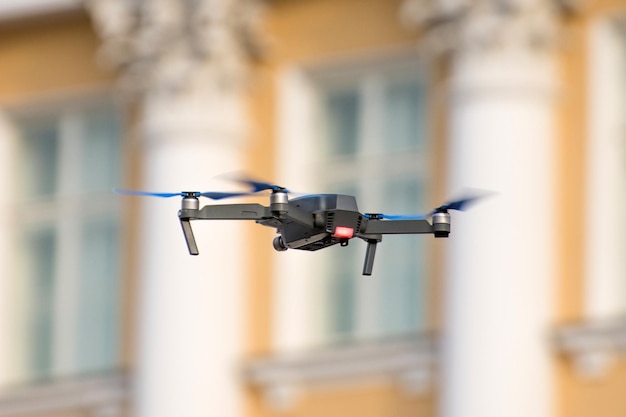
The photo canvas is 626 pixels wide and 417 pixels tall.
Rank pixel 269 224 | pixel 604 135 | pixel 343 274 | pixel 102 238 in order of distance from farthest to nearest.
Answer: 1. pixel 102 238
2. pixel 343 274
3. pixel 604 135
4. pixel 269 224

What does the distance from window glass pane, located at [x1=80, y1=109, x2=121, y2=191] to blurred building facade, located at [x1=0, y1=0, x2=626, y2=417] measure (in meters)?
0.02

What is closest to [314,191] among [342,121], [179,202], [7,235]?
[342,121]

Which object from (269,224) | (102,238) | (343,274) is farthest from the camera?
(102,238)

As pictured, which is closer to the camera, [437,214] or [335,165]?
[437,214]

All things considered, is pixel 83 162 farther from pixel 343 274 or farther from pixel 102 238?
pixel 343 274

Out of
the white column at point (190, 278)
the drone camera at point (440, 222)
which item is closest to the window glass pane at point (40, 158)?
the white column at point (190, 278)

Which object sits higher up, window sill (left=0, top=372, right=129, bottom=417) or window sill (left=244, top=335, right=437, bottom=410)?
window sill (left=244, top=335, right=437, bottom=410)

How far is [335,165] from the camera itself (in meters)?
21.2

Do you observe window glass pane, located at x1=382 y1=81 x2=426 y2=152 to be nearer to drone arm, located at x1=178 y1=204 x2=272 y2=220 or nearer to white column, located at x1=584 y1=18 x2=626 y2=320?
white column, located at x1=584 y1=18 x2=626 y2=320

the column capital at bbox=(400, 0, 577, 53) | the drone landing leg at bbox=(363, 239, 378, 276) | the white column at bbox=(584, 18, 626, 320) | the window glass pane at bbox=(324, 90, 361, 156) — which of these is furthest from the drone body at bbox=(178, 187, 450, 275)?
the window glass pane at bbox=(324, 90, 361, 156)

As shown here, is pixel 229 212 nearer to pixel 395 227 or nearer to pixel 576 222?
pixel 395 227

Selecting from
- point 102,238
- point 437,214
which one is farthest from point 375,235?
point 102,238

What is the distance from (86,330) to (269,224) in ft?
34.4

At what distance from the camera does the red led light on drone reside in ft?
39.8
